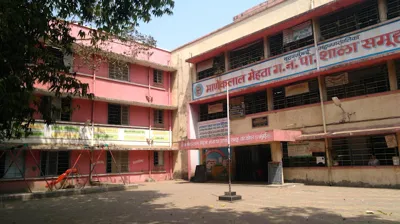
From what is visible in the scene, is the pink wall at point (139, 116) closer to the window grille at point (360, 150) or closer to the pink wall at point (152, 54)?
the pink wall at point (152, 54)

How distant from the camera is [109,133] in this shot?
1831 cm

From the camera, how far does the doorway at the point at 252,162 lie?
17.5 metres

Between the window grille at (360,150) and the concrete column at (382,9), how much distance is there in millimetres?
4778

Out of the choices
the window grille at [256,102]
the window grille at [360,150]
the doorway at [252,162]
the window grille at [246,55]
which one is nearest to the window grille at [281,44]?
the window grille at [246,55]

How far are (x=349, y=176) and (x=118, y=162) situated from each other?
12487 millimetres

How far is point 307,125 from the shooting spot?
48.3 ft

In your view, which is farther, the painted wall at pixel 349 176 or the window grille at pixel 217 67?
the window grille at pixel 217 67

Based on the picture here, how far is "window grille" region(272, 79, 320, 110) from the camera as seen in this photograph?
586 inches

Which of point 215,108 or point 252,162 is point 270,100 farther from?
point 215,108

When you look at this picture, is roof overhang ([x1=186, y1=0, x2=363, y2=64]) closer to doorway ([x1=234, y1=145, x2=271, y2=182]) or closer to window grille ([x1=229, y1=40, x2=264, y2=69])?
window grille ([x1=229, y1=40, x2=264, y2=69])

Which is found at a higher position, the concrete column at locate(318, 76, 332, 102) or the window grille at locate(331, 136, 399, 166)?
the concrete column at locate(318, 76, 332, 102)

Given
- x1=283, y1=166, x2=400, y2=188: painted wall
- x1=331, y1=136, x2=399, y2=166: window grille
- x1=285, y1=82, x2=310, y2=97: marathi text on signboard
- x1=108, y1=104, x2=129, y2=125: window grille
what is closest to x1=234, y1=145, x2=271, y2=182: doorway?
x1=283, y1=166, x2=400, y2=188: painted wall

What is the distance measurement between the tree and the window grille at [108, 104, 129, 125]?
33.7ft

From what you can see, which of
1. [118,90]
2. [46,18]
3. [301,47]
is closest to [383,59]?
[301,47]
